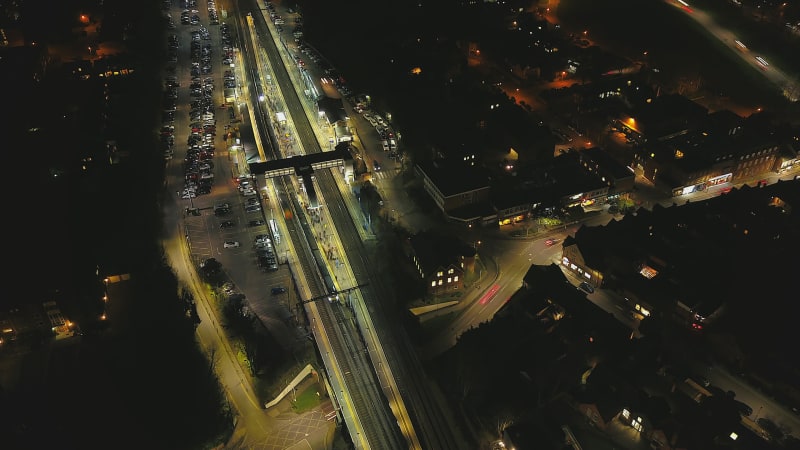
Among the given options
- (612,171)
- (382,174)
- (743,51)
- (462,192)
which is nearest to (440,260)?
(462,192)

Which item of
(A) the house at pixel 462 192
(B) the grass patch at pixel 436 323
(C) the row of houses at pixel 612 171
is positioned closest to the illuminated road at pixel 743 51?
(C) the row of houses at pixel 612 171

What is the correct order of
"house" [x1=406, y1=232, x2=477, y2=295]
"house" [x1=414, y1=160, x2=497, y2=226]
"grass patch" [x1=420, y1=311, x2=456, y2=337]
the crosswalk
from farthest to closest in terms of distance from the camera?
the crosswalk
"house" [x1=414, y1=160, x2=497, y2=226]
"house" [x1=406, y1=232, x2=477, y2=295]
"grass patch" [x1=420, y1=311, x2=456, y2=337]

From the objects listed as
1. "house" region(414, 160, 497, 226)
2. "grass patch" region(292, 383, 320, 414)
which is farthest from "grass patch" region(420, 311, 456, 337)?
"house" region(414, 160, 497, 226)

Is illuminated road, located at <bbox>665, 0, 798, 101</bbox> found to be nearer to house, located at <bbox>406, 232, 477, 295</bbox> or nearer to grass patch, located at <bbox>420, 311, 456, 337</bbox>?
house, located at <bbox>406, 232, 477, 295</bbox>

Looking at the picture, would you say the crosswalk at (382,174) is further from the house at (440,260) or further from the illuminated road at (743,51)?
the illuminated road at (743,51)

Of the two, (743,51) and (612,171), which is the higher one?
(612,171)

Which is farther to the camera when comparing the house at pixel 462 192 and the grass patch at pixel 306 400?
the house at pixel 462 192

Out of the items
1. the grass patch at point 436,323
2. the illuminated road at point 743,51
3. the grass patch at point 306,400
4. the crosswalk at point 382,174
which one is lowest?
the crosswalk at point 382,174

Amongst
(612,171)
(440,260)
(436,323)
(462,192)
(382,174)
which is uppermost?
(440,260)

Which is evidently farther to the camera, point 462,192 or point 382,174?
point 382,174

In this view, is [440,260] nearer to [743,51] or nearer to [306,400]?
[306,400]
